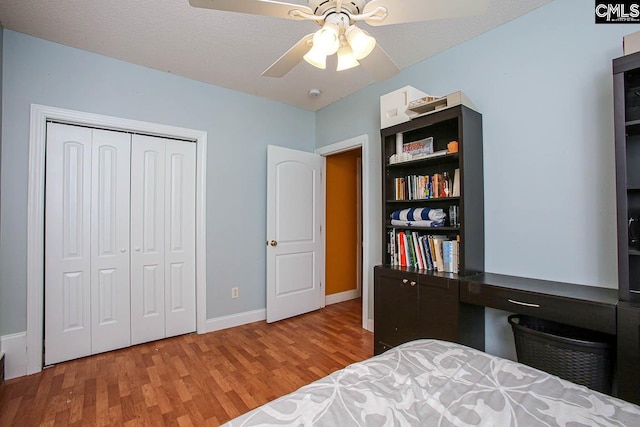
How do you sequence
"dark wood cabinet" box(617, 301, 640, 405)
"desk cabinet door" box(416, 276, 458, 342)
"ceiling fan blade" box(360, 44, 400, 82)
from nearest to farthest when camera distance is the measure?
"dark wood cabinet" box(617, 301, 640, 405) → "ceiling fan blade" box(360, 44, 400, 82) → "desk cabinet door" box(416, 276, 458, 342)

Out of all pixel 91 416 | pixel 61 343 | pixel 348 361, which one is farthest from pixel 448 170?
pixel 61 343

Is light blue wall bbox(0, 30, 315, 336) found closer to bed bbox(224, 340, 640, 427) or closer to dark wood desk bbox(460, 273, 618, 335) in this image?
dark wood desk bbox(460, 273, 618, 335)

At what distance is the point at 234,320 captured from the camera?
3145mm

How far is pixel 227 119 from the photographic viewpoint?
10.3 ft

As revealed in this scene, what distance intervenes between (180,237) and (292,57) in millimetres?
→ 2100

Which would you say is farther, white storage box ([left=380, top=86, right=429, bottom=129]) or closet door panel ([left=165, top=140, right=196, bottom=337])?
closet door panel ([left=165, top=140, right=196, bottom=337])

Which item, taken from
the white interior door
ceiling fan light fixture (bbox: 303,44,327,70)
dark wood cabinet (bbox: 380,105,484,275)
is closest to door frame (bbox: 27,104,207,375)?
the white interior door

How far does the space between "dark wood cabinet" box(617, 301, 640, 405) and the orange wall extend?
2.94 meters

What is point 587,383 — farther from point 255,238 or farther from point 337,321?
point 255,238

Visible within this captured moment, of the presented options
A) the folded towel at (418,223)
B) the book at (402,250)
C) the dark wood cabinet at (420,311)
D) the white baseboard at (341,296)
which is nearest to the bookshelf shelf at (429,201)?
the folded towel at (418,223)

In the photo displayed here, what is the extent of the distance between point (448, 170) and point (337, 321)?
2.01 m

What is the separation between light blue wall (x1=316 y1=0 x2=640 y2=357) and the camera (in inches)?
66.7

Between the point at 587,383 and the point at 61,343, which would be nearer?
the point at 587,383

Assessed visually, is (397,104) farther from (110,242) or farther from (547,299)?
(110,242)
